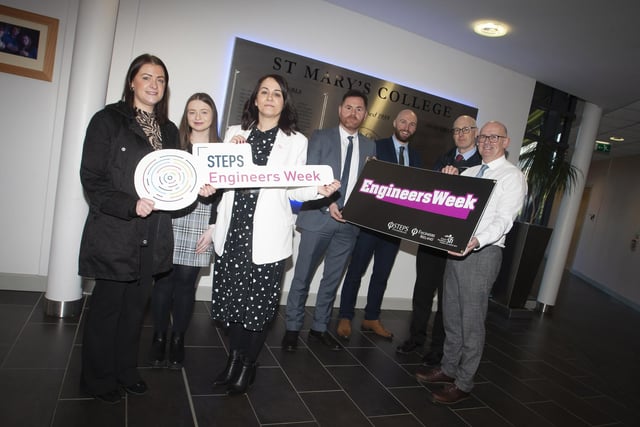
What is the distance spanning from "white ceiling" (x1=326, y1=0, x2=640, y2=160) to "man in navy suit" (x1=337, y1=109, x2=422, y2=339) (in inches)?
42.2

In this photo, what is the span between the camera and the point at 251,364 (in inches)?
88.7

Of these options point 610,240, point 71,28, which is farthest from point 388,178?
point 610,240

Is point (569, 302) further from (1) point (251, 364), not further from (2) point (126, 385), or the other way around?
(2) point (126, 385)

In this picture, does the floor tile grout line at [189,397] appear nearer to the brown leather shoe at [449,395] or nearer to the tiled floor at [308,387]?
the tiled floor at [308,387]

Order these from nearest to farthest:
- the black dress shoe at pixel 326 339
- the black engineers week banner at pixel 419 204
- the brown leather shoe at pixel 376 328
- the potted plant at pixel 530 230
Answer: the black engineers week banner at pixel 419 204
the black dress shoe at pixel 326 339
the brown leather shoe at pixel 376 328
the potted plant at pixel 530 230

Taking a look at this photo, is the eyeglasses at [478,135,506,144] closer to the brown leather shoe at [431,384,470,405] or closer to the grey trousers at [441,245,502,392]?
the grey trousers at [441,245,502,392]

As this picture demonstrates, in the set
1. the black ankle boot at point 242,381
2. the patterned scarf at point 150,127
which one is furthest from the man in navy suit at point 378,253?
the patterned scarf at point 150,127

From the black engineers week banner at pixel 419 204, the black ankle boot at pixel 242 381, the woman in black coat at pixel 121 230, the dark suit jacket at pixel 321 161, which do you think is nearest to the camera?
the woman in black coat at pixel 121 230

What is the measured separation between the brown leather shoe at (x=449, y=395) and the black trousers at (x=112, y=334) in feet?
5.94

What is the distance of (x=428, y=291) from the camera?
321 centimetres

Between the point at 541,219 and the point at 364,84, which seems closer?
the point at 364,84

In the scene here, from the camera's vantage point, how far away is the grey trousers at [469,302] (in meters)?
2.45

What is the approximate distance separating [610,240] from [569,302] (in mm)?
3347

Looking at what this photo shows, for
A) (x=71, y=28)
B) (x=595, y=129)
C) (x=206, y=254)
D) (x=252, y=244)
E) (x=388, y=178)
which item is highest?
(x=595, y=129)
